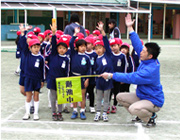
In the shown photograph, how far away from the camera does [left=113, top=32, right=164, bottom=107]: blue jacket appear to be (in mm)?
4926

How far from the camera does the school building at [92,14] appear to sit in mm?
22594

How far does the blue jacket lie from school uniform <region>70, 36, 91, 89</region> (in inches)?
34.4

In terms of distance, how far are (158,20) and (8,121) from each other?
2742cm

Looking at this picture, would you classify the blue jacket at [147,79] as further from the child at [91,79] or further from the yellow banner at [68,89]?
the child at [91,79]

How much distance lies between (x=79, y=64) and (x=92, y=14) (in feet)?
78.8

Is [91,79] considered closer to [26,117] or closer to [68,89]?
[68,89]

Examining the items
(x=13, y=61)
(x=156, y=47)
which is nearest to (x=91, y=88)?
(x=156, y=47)

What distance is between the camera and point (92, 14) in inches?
1142

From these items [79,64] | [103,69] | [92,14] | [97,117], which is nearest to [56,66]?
[79,64]

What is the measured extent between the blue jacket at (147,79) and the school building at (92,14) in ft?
52.7

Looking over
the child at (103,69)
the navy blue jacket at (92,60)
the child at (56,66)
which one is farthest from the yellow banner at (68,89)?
the navy blue jacket at (92,60)

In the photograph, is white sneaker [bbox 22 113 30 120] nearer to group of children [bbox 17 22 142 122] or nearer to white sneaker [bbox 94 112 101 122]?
group of children [bbox 17 22 142 122]

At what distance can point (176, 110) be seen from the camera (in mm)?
6234

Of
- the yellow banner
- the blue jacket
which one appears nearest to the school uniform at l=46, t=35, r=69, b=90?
the yellow banner
